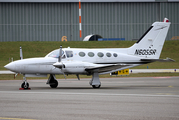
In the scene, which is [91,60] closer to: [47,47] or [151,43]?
[151,43]

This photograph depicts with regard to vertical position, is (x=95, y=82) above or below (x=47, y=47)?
below

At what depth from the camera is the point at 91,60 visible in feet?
66.8

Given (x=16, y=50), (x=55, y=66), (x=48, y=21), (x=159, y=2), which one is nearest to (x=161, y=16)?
(x=159, y=2)

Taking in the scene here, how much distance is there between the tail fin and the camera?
22.1m

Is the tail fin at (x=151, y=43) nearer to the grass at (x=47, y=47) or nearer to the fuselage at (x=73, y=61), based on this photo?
the fuselage at (x=73, y=61)

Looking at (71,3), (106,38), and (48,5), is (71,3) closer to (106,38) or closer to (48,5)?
(48,5)

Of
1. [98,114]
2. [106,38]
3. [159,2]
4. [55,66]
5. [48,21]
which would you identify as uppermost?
[159,2]

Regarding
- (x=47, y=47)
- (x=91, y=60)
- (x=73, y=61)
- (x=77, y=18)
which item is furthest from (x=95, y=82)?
(x=77, y=18)

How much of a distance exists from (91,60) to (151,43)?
541 cm

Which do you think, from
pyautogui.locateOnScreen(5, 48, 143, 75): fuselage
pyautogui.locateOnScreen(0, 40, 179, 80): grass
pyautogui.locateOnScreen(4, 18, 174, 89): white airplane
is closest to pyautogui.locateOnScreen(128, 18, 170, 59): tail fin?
pyautogui.locateOnScreen(4, 18, 174, 89): white airplane

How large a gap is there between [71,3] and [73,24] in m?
5.17

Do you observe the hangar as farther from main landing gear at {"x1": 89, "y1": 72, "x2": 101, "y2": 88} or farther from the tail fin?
main landing gear at {"x1": 89, "y1": 72, "x2": 101, "y2": 88}

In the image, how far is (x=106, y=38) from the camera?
2457 inches

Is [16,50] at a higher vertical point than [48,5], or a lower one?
lower
